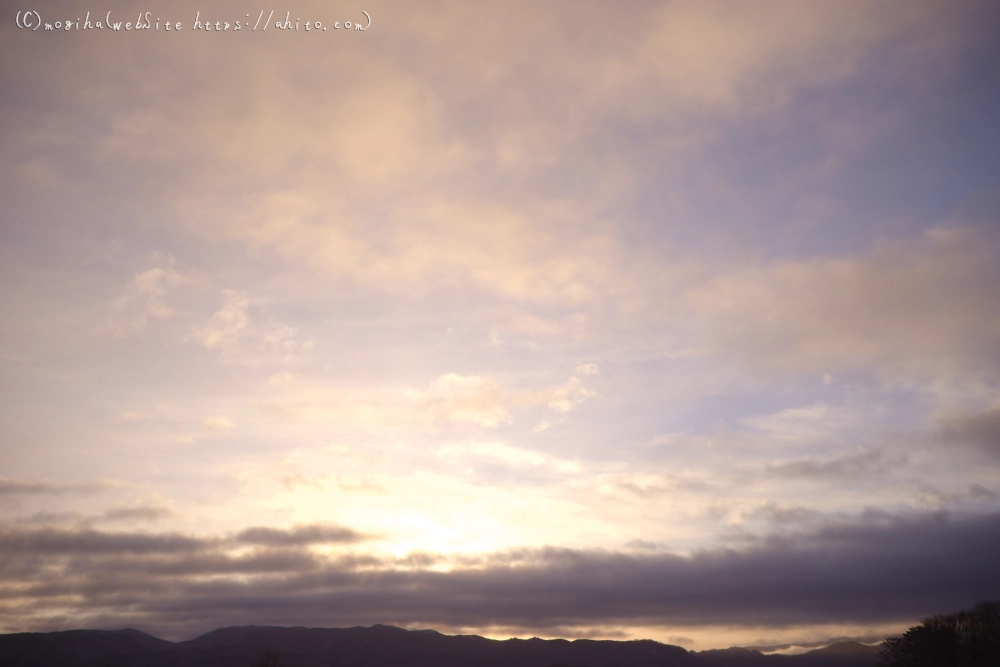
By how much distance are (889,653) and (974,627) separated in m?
20.8

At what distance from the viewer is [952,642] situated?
157250 mm

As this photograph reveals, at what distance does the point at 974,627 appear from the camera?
159250 mm

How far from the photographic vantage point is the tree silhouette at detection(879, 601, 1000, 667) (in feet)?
486

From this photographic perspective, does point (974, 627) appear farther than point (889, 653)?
No

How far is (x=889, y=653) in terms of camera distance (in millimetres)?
170500

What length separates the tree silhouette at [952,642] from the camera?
486 ft
